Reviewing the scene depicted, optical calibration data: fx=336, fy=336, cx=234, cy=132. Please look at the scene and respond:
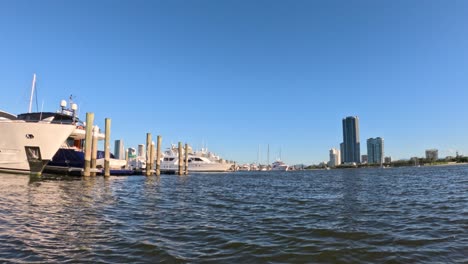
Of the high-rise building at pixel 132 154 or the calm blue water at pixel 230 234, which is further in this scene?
the high-rise building at pixel 132 154

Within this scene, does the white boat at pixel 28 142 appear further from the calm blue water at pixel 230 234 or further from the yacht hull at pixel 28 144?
the calm blue water at pixel 230 234

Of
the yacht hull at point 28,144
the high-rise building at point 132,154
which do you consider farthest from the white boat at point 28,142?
the high-rise building at point 132,154

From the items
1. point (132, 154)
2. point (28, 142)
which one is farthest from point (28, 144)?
point (132, 154)

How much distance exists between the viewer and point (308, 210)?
13.4m

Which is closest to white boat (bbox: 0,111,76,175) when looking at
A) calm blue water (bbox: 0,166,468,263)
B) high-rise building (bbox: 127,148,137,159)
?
calm blue water (bbox: 0,166,468,263)

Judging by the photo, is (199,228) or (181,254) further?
(199,228)

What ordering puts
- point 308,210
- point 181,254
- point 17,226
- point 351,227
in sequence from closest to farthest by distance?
point 181,254 → point 17,226 → point 351,227 → point 308,210

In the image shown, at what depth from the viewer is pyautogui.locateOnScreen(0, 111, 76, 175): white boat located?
30.5 m

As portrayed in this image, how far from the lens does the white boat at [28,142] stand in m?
30.5

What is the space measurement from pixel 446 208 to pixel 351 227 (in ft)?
21.5

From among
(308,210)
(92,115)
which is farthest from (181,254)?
(92,115)

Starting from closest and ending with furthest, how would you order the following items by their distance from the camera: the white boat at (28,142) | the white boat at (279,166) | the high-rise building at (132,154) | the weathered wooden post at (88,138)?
the white boat at (28,142) < the weathered wooden post at (88,138) < the high-rise building at (132,154) < the white boat at (279,166)

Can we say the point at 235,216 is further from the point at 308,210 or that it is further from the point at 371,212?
the point at 371,212

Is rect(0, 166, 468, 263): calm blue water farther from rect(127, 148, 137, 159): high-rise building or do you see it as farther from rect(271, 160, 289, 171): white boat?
rect(271, 160, 289, 171): white boat
